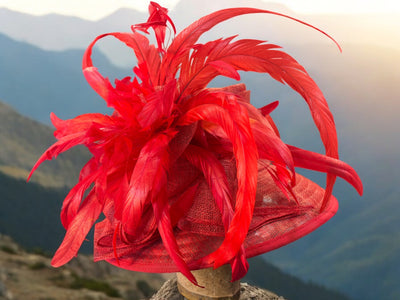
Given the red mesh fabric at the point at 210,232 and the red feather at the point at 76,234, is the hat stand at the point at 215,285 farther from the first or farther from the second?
the red feather at the point at 76,234

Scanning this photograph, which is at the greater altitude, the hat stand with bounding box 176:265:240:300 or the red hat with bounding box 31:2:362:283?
the red hat with bounding box 31:2:362:283

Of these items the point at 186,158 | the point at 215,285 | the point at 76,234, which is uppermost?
the point at 186,158

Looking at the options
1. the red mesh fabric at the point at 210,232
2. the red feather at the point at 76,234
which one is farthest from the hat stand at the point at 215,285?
the red feather at the point at 76,234

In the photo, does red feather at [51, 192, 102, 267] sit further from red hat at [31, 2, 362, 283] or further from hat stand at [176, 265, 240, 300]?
hat stand at [176, 265, 240, 300]

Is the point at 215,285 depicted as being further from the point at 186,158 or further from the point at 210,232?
the point at 186,158

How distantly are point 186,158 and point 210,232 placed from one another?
0.86 feet

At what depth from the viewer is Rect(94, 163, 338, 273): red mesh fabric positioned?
125cm

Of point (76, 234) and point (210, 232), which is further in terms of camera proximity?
point (76, 234)

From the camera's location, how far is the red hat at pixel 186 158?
119 centimetres

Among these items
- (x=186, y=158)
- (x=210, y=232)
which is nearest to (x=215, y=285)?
(x=210, y=232)

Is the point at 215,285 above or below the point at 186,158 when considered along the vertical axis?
below

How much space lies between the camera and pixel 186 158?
1.36 meters

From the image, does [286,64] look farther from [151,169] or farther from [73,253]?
[73,253]

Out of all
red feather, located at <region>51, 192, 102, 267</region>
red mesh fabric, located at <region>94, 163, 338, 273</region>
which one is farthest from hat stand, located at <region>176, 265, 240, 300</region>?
red feather, located at <region>51, 192, 102, 267</region>
